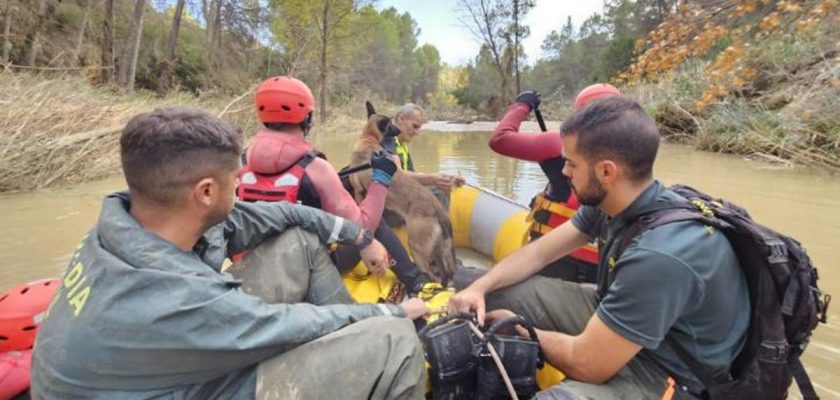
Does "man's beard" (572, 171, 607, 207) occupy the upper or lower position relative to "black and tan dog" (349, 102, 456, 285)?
upper

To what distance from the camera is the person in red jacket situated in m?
3.17

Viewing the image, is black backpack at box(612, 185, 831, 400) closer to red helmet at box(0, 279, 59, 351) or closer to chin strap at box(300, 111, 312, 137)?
chin strap at box(300, 111, 312, 137)

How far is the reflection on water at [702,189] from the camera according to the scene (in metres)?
3.96

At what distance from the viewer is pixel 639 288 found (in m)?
1.59

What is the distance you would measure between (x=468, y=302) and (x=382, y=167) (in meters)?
1.05

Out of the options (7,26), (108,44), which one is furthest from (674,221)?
(108,44)

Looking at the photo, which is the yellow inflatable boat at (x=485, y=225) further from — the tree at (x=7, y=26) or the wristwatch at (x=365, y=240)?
the tree at (x=7, y=26)

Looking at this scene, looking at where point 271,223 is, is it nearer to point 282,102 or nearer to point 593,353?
point 282,102

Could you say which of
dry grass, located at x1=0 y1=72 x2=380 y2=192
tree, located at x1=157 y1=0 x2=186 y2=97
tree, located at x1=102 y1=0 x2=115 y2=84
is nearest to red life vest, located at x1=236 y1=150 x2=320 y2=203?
dry grass, located at x1=0 y1=72 x2=380 y2=192

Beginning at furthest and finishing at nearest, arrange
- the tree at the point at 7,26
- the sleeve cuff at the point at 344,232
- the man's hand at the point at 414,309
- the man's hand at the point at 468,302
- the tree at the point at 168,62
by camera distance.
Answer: the tree at the point at 168,62
the tree at the point at 7,26
the sleeve cuff at the point at 344,232
the man's hand at the point at 468,302
the man's hand at the point at 414,309

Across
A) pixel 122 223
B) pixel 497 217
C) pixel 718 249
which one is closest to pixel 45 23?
pixel 497 217

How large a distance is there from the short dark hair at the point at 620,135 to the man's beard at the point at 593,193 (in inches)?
3.1

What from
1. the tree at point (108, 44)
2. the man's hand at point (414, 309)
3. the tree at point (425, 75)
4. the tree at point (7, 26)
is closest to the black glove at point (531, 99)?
the man's hand at point (414, 309)

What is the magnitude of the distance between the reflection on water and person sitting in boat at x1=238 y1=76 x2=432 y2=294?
2.35m
